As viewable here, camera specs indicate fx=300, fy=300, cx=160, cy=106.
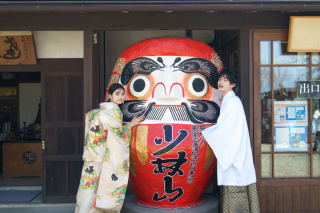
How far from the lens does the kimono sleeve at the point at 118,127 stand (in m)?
3.49

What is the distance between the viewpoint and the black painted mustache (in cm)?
361

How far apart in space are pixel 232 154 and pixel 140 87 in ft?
4.48

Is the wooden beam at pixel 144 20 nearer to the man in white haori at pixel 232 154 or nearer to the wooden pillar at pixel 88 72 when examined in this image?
the wooden pillar at pixel 88 72

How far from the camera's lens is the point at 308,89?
13.0 ft

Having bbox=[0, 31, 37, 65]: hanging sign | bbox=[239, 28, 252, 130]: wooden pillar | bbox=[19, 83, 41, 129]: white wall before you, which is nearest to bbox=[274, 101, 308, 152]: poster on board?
bbox=[239, 28, 252, 130]: wooden pillar

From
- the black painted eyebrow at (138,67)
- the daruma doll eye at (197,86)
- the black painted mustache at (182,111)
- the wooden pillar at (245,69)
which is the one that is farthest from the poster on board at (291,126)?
the black painted eyebrow at (138,67)

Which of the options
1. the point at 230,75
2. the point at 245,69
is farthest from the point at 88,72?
the point at 245,69

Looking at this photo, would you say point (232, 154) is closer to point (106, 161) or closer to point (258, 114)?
point (258, 114)

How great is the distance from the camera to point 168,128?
355cm

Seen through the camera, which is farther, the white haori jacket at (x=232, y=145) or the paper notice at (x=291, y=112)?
the paper notice at (x=291, y=112)

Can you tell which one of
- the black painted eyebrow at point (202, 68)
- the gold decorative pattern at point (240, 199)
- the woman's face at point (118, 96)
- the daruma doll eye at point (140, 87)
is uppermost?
the black painted eyebrow at point (202, 68)

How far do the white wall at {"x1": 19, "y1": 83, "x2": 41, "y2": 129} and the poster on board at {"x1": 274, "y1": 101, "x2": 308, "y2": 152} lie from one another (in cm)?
618

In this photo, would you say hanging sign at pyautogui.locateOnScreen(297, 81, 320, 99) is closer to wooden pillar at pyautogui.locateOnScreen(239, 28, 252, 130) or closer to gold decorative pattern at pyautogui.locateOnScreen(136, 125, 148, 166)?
wooden pillar at pyautogui.locateOnScreen(239, 28, 252, 130)

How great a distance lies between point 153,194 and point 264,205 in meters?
1.47
